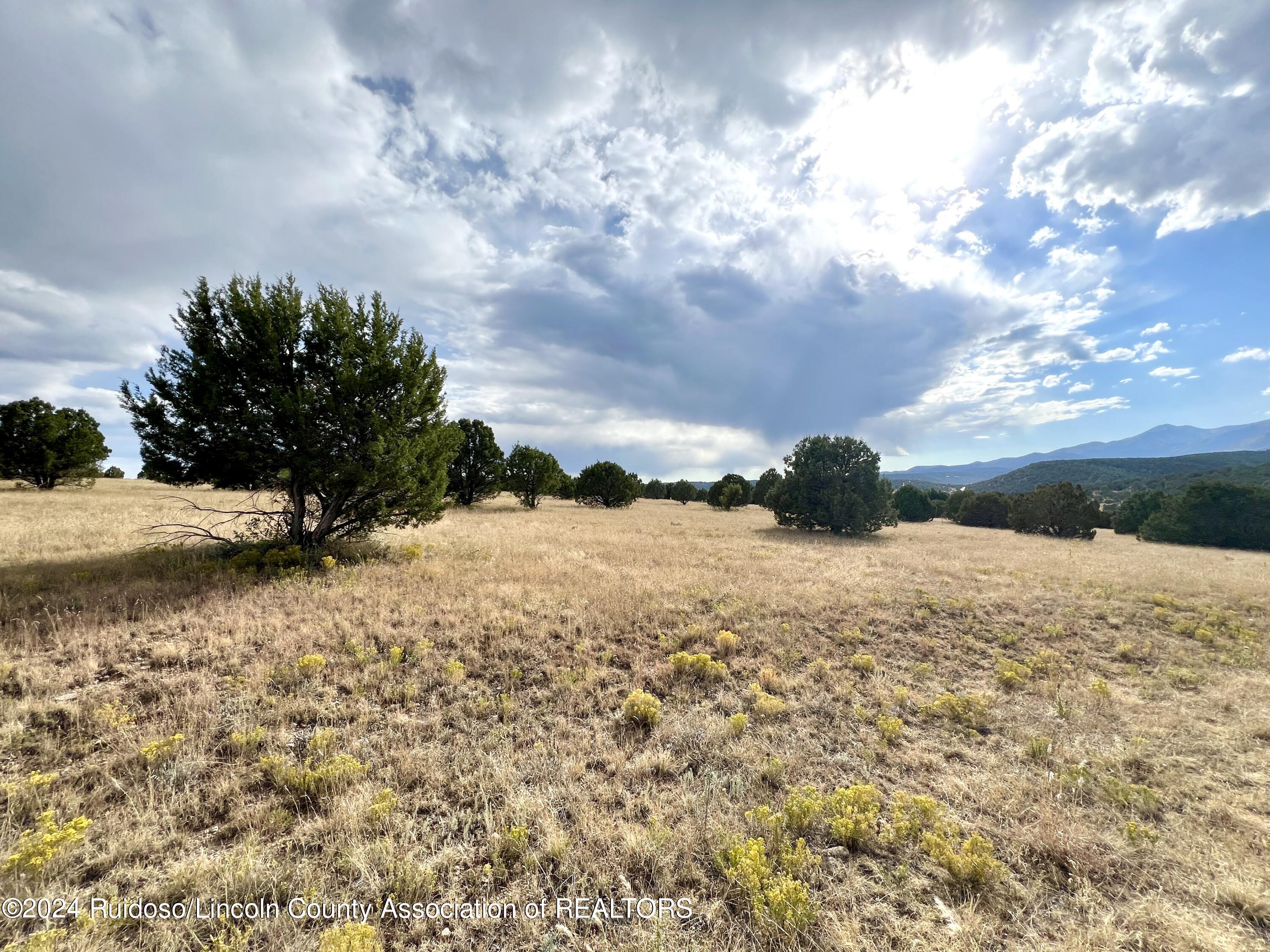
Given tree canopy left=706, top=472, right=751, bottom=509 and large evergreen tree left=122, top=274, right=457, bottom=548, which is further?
tree canopy left=706, top=472, right=751, bottom=509

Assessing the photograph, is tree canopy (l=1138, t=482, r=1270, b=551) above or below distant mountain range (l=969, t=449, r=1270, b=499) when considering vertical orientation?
below

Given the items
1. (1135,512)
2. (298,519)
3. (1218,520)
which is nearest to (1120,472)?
(1135,512)

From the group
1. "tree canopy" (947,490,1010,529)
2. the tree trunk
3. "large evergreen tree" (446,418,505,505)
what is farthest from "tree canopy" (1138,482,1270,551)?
the tree trunk

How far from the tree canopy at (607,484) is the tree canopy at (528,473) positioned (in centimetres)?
862

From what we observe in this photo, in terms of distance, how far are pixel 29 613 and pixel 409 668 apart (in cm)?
659

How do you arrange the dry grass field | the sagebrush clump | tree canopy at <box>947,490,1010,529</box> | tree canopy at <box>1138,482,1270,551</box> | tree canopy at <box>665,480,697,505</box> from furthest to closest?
tree canopy at <box>665,480,697,505</box> < tree canopy at <box>947,490,1010,529</box> < tree canopy at <box>1138,482,1270,551</box> < the sagebrush clump < the dry grass field

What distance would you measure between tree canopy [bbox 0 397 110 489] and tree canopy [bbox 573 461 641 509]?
37.4m

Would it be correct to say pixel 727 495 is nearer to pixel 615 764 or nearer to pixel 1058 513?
pixel 1058 513

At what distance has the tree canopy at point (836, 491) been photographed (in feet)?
95.7

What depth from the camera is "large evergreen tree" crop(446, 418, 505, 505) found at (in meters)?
35.0

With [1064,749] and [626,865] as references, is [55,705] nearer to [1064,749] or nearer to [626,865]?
[626,865]

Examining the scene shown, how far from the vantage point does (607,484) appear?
155 feet

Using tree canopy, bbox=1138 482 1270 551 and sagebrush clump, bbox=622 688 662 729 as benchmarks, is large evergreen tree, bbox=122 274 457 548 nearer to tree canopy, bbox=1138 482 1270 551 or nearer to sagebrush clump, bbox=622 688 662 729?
sagebrush clump, bbox=622 688 662 729

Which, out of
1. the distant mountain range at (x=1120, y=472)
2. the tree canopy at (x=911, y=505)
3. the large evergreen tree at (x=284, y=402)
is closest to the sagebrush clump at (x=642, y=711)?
the large evergreen tree at (x=284, y=402)
